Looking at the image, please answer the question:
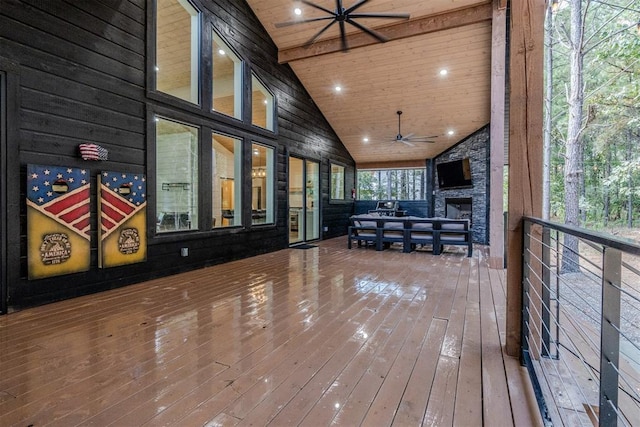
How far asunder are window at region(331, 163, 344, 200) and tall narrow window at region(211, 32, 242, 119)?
4.18m

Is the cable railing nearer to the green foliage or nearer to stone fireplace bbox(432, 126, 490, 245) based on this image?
the green foliage

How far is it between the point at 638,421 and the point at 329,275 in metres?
3.16

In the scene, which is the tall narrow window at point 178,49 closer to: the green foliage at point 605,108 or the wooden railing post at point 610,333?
the wooden railing post at point 610,333

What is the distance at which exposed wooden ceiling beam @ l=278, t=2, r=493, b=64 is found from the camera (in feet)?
17.7

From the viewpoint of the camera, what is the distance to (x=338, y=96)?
26.4 feet

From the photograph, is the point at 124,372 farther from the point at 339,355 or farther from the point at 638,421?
the point at 638,421

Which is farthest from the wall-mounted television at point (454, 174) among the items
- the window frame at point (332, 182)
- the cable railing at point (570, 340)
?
the cable railing at point (570, 340)

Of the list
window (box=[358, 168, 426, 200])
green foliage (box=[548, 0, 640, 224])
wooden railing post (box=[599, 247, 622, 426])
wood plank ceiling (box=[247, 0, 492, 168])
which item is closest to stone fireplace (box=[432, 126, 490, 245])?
wood plank ceiling (box=[247, 0, 492, 168])

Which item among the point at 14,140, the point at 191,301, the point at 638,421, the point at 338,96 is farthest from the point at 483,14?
the point at 14,140

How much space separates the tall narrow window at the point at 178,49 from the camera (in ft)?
14.5

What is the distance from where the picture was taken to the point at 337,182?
9.90 metres

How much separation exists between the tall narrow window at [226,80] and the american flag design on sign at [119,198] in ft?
6.30

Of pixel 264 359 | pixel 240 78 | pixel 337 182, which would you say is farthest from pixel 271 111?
pixel 264 359

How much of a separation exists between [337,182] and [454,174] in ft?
11.5
